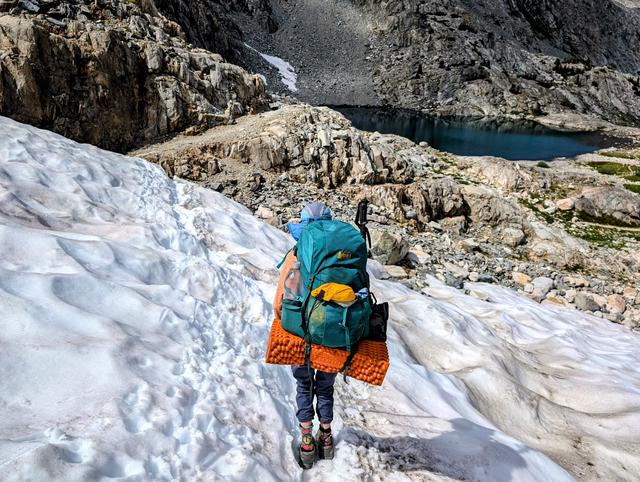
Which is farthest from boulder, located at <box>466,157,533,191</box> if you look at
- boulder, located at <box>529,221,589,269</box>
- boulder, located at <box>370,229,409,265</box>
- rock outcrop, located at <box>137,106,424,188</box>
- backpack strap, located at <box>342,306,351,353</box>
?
backpack strap, located at <box>342,306,351,353</box>

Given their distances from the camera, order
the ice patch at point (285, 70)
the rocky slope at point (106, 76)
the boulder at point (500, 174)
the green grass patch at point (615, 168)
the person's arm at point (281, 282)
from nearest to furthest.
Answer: the person's arm at point (281, 282), the rocky slope at point (106, 76), the boulder at point (500, 174), the green grass patch at point (615, 168), the ice patch at point (285, 70)

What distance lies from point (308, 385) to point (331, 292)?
132 cm

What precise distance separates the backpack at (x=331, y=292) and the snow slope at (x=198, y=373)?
1824 millimetres

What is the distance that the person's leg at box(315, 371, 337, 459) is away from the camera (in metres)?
4.49

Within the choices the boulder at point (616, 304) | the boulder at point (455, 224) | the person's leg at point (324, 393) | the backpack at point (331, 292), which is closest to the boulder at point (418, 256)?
the boulder at point (455, 224)

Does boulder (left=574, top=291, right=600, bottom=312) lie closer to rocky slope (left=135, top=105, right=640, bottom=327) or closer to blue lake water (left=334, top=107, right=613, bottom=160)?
rocky slope (left=135, top=105, right=640, bottom=327)

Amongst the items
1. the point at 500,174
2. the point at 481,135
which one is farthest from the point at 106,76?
the point at 481,135

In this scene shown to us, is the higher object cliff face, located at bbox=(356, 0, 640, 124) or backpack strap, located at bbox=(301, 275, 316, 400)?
cliff face, located at bbox=(356, 0, 640, 124)

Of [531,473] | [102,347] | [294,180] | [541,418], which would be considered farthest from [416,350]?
[294,180]

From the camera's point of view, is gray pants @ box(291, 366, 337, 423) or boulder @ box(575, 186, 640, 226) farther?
boulder @ box(575, 186, 640, 226)

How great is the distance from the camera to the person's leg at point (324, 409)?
14.7ft

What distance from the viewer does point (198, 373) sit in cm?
549

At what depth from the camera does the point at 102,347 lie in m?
5.01

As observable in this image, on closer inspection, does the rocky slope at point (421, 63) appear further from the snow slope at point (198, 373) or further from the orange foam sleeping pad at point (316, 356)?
the orange foam sleeping pad at point (316, 356)
